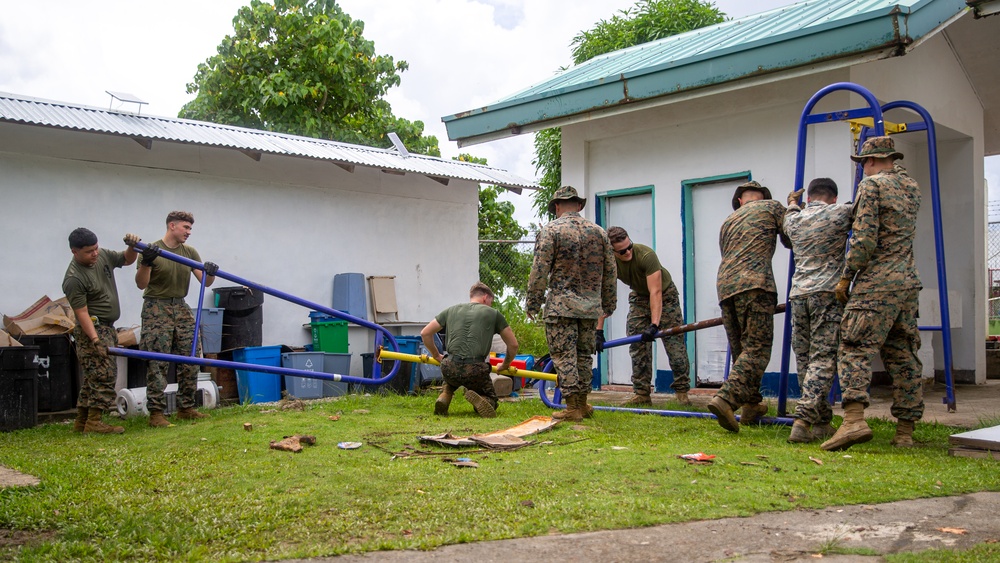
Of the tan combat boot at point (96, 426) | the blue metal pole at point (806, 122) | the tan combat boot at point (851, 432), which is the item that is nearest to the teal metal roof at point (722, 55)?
the blue metal pole at point (806, 122)

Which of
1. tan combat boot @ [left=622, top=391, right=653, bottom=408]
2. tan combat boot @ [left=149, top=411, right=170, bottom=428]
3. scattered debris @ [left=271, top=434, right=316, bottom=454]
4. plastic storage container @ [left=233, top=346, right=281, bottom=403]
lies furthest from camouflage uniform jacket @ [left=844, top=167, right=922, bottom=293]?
plastic storage container @ [left=233, top=346, right=281, bottom=403]

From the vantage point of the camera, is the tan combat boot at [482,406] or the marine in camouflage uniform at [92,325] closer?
the marine in camouflage uniform at [92,325]

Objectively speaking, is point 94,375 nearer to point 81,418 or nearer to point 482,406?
point 81,418

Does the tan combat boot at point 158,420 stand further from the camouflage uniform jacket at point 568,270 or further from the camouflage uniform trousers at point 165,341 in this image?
the camouflage uniform jacket at point 568,270

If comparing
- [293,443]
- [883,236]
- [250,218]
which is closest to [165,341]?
[293,443]

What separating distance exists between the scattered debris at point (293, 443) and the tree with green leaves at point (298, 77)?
13.9 meters

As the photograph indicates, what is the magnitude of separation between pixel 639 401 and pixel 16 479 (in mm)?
5350

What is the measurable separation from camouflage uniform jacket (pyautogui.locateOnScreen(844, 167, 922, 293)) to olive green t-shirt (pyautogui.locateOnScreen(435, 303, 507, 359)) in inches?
127

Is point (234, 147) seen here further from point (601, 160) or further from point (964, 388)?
point (964, 388)

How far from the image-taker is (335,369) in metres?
10.7

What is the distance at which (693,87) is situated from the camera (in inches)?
341

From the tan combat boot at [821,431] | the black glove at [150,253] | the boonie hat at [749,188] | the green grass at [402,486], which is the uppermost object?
the boonie hat at [749,188]

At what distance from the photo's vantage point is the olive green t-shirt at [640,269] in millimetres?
8156

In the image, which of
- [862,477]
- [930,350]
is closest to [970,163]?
[930,350]
